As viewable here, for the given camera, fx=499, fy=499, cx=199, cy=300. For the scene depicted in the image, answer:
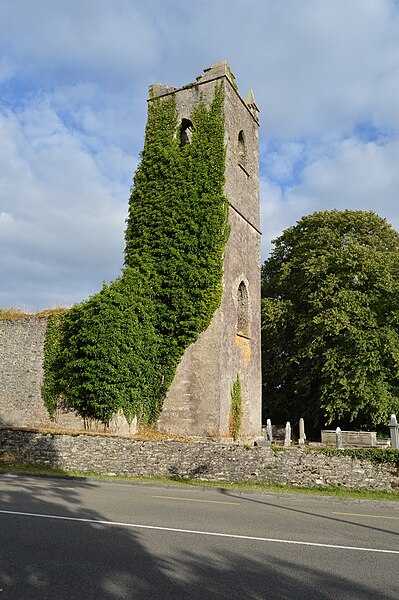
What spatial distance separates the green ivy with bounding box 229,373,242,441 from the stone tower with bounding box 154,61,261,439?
311mm

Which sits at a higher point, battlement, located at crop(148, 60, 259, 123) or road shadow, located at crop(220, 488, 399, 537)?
battlement, located at crop(148, 60, 259, 123)

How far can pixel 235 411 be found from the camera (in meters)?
19.2

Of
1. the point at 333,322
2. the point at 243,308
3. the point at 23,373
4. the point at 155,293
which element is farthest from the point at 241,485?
the point at 333,322

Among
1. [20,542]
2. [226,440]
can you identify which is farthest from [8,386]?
[20,542]

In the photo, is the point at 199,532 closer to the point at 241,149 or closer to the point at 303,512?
the point at 303,512

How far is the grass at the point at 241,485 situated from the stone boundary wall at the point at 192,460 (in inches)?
5.6

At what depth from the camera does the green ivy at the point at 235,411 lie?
62.1ft

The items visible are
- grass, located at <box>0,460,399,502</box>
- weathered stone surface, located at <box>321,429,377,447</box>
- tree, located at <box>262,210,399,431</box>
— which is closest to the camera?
grass, located at <box>0,460,399,502</box>

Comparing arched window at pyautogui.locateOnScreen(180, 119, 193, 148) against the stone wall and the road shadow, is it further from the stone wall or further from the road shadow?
the road shadow

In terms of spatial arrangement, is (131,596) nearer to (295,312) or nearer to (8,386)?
(8,386)

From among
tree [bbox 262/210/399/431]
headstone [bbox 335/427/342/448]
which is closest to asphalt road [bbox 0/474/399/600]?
headstone [bbox 335/427/342/448]

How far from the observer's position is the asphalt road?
5.20m

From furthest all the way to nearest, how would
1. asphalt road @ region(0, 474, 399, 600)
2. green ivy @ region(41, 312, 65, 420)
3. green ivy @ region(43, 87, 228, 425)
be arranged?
green ivy @ region(41, 312, 65, 420)
green ivy @ region(43, 87, 228, 425)
asphalt road @ region(0, 474, 399, 600)

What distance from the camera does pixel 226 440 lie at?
18.1 meters
